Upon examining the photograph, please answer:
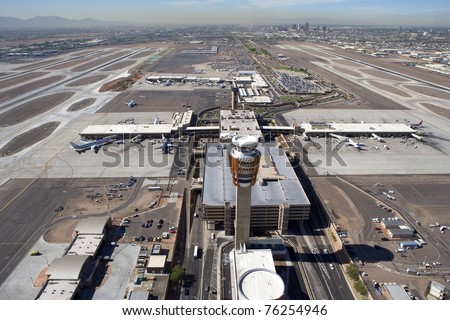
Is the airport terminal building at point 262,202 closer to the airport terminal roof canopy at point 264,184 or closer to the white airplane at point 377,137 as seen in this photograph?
the airport terminal roof canopy at point 264,184

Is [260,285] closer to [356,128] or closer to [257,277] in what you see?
[257,277]

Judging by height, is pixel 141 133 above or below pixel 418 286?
above

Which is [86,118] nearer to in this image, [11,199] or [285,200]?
[11,199]

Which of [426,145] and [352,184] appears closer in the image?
[352,184]

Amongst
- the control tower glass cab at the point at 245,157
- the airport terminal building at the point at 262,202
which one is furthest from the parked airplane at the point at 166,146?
the control tower glass cab at the point at 245,157

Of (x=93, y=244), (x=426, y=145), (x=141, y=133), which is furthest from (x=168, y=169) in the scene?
(x=426, y=145)

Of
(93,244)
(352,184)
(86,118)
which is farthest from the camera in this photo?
(86,118)

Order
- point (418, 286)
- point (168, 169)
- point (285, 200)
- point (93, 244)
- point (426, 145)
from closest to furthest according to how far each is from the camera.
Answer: point (418, 286), point (93, 244), point (285, 200), point (168, 169), point (426, 145)
